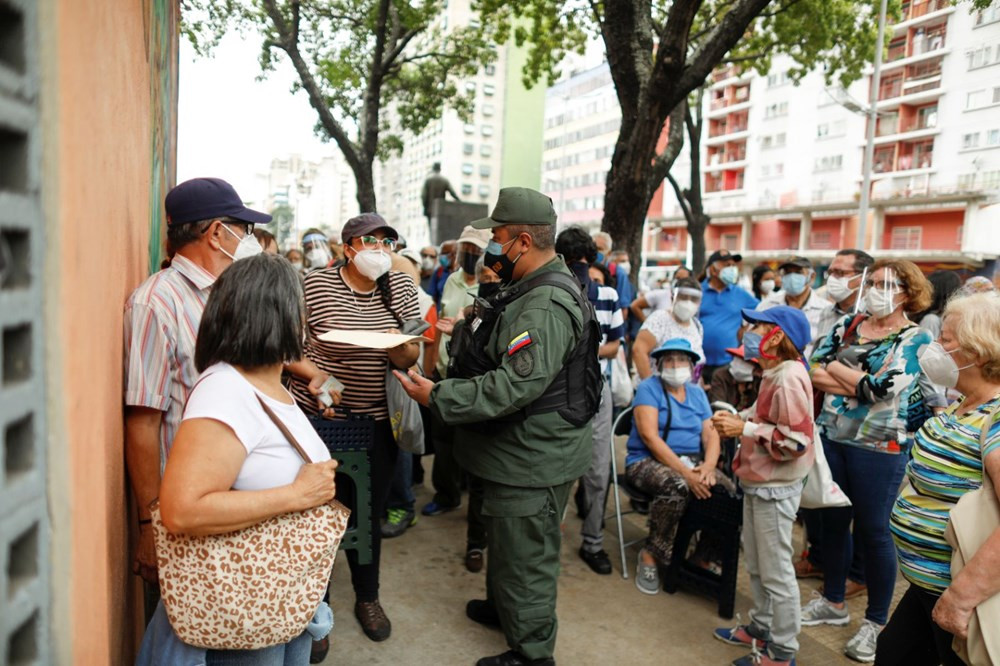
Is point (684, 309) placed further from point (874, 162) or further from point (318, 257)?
point (874, 162)

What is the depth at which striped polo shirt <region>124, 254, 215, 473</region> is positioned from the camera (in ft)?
7.09

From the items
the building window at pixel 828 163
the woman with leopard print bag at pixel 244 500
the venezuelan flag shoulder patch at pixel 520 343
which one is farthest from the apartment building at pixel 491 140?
the woman with leopard print bag at pixel 244 500

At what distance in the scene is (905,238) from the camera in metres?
40.3

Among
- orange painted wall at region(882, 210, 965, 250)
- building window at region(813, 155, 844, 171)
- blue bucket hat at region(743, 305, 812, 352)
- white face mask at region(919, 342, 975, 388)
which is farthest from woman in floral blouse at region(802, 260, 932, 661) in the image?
building window at region(813, 155, 844, 171)

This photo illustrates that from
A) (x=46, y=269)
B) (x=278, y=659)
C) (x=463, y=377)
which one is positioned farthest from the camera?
(x=463, y=377)

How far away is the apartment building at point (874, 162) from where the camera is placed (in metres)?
35.2

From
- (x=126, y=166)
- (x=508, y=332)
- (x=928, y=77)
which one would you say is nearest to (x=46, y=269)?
(x=126, y=166)

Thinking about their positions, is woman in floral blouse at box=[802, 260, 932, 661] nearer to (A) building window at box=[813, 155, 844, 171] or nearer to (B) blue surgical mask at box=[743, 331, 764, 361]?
(B) blue surgical mask at box=[743, 331, 764, 361]

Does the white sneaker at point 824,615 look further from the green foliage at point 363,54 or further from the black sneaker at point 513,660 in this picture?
the green foliage at point 363,54

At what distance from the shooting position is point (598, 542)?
471 centimetres

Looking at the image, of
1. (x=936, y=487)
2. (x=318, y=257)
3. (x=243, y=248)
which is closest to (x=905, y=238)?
(x=318, y=257)

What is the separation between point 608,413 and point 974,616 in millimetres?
2855

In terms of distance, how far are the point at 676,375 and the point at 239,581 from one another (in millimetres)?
3393

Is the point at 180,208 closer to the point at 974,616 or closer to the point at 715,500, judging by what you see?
the point at 974,616
